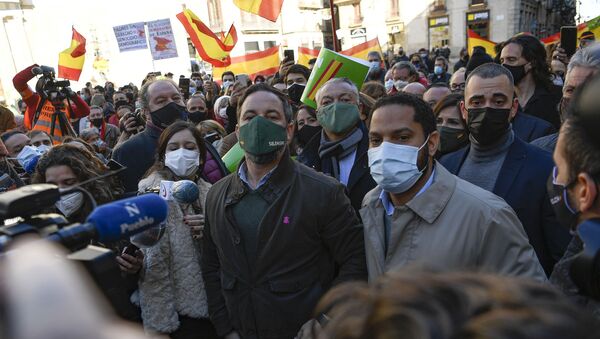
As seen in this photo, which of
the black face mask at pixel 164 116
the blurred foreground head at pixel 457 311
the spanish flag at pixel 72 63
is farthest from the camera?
the spanish flag at pixel 72 63

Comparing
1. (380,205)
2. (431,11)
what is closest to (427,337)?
(380,205)

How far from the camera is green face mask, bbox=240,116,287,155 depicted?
2.32m

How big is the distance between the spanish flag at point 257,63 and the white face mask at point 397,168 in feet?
24.3

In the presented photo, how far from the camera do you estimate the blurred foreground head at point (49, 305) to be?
49cm

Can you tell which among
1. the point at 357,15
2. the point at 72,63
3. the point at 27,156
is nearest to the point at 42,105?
the point at 27,156

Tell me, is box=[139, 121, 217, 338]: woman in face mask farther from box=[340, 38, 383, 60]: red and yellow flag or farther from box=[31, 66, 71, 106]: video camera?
box=[340, 38, 383, 60]: red and yellow flag

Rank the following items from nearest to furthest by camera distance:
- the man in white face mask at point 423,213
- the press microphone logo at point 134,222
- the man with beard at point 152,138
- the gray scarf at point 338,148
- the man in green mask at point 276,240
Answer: the press microphone logo at point 134,222 < the man in white face mask at point 423,213 < the man in green mask at point 276,240 < the gray scarf at point 338,148 < the man with beard at point 152,138

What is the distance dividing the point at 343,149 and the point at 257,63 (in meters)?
6.75

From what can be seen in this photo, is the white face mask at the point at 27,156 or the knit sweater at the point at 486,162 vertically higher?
the white face mask at the point at 27,156

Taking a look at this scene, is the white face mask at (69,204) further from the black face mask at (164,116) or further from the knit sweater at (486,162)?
the knit sweater at (486,162)

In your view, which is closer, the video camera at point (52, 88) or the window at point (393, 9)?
the video camera at point (52, 88)

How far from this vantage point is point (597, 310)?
48.9 inches

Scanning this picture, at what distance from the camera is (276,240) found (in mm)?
2148

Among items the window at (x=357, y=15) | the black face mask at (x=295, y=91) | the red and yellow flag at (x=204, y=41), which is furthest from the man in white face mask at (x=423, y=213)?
the window at (x=357, y=15)
